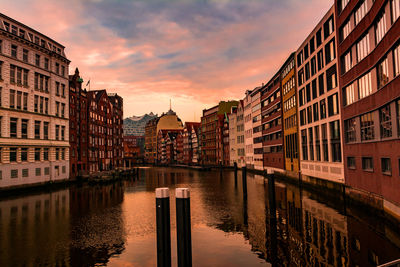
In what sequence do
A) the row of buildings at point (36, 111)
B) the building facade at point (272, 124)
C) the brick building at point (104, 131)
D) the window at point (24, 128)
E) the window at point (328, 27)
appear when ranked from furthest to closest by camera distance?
the brick building at point (104, 131), the building facade at point (272, 124), the window at point (24, 128), the row of buildings at point (36, 111), the window at point (328, 27)

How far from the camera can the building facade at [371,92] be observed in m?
22.2

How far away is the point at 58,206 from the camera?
34.9 metres

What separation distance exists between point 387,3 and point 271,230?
18.6 metres

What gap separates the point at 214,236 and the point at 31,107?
43956mm

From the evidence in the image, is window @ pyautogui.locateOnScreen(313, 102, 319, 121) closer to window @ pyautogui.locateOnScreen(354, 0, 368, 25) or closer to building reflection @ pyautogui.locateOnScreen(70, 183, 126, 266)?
window @ pyautogui.locateOnScreen(354, 0, 368, 25)

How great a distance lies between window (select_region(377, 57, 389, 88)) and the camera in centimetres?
2392

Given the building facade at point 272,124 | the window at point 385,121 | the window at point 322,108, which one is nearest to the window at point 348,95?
the window at point 385,121

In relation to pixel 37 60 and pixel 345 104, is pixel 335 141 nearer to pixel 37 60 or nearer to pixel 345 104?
pixel 345 104

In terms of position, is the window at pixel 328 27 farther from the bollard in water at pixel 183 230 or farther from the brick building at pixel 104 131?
the brick building at pixel 104 131

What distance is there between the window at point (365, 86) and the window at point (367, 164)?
600 centimetres

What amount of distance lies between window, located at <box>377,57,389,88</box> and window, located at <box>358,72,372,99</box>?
2149mm

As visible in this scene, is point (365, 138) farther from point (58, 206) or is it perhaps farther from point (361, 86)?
point (58, 206)

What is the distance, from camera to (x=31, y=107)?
52.0 meters

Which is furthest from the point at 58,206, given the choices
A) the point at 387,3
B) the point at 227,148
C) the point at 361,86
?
the point at 227,148
